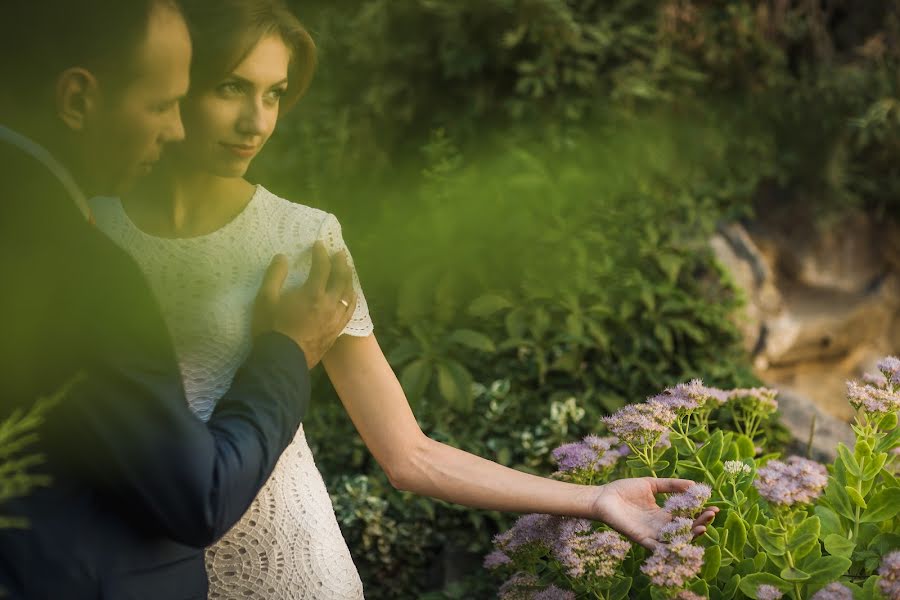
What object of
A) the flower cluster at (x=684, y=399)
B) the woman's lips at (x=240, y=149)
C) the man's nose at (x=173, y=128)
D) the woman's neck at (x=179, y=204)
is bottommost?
the flower cluster at (x=684, y=399)

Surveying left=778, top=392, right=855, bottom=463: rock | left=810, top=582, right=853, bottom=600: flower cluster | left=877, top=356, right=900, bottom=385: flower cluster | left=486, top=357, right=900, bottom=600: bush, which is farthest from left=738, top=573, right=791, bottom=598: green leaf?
left=778, top=392, right=855, bottom=463: rock

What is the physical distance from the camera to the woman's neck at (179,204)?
158 cm

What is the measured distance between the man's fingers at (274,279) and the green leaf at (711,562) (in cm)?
91

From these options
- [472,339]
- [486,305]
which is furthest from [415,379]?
[486,305]

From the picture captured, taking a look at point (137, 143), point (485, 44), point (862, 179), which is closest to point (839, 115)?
point (862, 179)

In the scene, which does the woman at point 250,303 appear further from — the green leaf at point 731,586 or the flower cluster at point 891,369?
the flower cluster at point 891,369

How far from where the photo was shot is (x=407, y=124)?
427 cm

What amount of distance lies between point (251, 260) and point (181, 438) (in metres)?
0.53

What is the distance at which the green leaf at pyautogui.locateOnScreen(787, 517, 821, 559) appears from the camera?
170cm

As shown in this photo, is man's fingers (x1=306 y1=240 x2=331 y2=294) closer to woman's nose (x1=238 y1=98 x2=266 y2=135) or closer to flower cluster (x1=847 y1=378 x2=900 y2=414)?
woman's nose (x1=238 y1=98 x2=266 y2=135)

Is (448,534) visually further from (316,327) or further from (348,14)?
(348,14)

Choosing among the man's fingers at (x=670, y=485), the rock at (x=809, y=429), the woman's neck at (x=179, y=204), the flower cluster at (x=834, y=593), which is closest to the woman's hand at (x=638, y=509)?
the man's fingers at (x=670, y=485)

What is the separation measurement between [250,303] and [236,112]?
0.30 m

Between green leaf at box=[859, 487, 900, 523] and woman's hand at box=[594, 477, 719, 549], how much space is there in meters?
0.38
